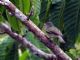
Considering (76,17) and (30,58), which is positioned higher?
(76,17)

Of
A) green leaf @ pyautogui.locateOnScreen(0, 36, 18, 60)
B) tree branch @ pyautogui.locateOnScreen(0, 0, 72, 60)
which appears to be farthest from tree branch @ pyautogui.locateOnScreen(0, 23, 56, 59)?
green leaf @ pyautogui.locateOnScreen(0, 36, 18, 60)

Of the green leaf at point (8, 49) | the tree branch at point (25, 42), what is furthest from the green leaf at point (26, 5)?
the green leaf at point (8, 49)

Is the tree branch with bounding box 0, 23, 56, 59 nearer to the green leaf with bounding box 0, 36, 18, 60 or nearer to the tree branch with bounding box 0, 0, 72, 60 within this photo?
the tree branch with bounding box 0, 0, 72, 60

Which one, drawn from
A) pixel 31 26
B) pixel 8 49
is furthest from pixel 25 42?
pixel 8 49

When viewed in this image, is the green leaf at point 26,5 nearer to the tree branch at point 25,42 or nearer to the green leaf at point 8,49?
the tree branch at point 25,42

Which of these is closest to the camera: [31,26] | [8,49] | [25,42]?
[31,26]

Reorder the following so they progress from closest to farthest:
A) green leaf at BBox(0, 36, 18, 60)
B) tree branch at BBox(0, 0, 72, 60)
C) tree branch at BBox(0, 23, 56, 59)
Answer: tree branch at BBox(0, 0, 72, 60), tree branch at BBox(0, 23, 56, 59), green leaf at BBox(0, 36, 18, 60)

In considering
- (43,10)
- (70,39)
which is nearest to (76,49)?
(70,39)

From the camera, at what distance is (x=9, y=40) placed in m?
1.37

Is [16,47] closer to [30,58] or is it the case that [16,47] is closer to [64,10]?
[30,58]

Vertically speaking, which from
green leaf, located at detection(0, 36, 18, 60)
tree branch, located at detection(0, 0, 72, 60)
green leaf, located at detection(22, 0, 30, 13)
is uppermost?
green leaf, located at detection(22, 0, 30, 13)

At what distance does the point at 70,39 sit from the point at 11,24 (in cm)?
32

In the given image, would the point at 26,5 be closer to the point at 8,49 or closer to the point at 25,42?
the point at 25,42

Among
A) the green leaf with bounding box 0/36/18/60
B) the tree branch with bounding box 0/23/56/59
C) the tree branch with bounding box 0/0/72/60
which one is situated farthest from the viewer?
the green leaf with bounding box 0/36/18/60
